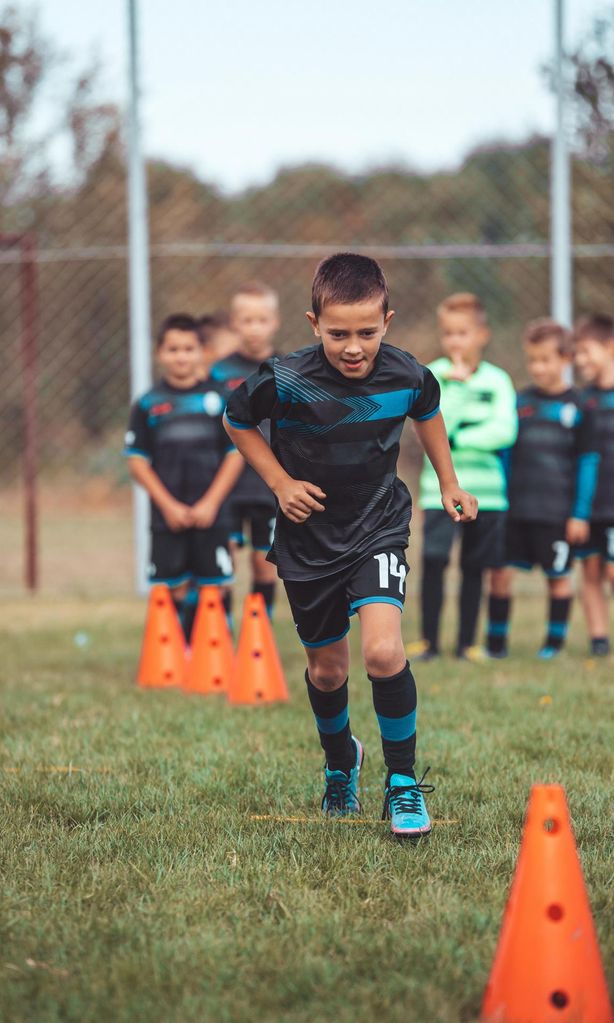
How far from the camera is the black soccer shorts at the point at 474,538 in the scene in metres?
7.45

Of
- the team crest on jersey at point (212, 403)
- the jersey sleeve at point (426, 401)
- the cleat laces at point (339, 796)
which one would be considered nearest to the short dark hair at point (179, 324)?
the team crest on jersey at point (212, 403)

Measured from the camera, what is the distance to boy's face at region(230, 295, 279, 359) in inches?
297

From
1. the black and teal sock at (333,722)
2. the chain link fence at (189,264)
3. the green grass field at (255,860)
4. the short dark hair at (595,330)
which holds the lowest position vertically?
the green grass field at (255,860)

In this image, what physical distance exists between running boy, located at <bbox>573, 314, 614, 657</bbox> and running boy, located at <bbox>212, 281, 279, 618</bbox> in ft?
6.41

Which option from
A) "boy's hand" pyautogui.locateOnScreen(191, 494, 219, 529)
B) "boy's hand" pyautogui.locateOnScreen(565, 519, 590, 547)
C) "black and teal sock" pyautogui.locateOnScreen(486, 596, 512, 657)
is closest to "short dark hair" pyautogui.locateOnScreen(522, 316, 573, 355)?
"boy's hand" pyautogui.locateOnScreen(565, 519, 590, 547)

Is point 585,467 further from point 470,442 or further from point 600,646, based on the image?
point 600,646

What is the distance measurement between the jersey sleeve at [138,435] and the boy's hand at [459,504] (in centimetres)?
351

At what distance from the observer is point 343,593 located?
13.0 feet

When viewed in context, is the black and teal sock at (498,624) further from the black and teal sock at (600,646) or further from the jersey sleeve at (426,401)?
the jersey sleeve at (426,401)

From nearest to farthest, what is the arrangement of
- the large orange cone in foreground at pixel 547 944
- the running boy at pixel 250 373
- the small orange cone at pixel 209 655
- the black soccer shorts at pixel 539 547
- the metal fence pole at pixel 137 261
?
the large orange cone in foreground at pixel 547 944, the small orange cone at pixel 209 655, the running boy at pixel 250 373, the black soccer shorts at pixel 539 547, the metal fence pole at pixel 137 261

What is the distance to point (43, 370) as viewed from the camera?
36.9 feet

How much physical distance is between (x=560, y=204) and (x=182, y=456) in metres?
4.85

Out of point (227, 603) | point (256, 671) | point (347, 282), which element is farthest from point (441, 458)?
point (227, 603)

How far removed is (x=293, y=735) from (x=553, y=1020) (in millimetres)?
2856
